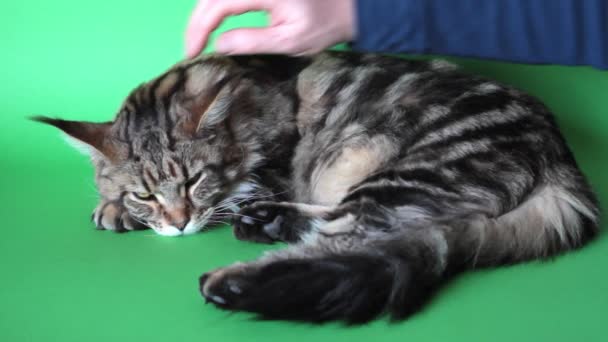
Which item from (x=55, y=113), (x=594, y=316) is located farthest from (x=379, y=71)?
(x=55, y=113)

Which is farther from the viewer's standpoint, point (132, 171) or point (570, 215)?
point (132, 171)

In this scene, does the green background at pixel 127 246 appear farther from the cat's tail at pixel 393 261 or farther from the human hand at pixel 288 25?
the human hand at pixel 288 25

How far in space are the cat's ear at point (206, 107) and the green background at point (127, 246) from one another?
29 centimetres

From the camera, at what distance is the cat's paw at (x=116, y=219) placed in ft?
6.15

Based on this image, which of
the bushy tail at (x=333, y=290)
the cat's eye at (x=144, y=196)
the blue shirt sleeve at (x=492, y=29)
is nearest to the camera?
the bushy tail at (x=333, y=290)

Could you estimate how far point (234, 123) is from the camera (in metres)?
1.87

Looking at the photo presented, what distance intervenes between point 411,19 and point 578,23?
364mm

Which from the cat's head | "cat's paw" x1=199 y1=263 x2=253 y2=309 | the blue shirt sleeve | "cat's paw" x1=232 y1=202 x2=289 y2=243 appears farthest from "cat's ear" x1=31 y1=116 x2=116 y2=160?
the blue shirt sleeve

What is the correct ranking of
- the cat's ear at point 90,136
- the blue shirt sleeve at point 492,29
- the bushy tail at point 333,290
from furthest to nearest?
the cat's ear at point 90,136
the blue shirt sleeve at point 492,29
the bushy tail at point 333,290

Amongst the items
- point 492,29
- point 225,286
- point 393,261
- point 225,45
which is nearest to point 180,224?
point 225,286

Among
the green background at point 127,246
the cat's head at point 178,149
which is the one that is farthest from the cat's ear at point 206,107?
the green background at point 127,246

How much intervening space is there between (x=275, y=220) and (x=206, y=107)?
12.4 inches

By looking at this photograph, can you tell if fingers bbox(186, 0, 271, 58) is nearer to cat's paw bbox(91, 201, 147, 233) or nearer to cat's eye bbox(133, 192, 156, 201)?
cat's eye bbox(133, 192, 156, 201)

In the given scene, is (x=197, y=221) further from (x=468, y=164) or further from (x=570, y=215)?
(x=570, y=215)
